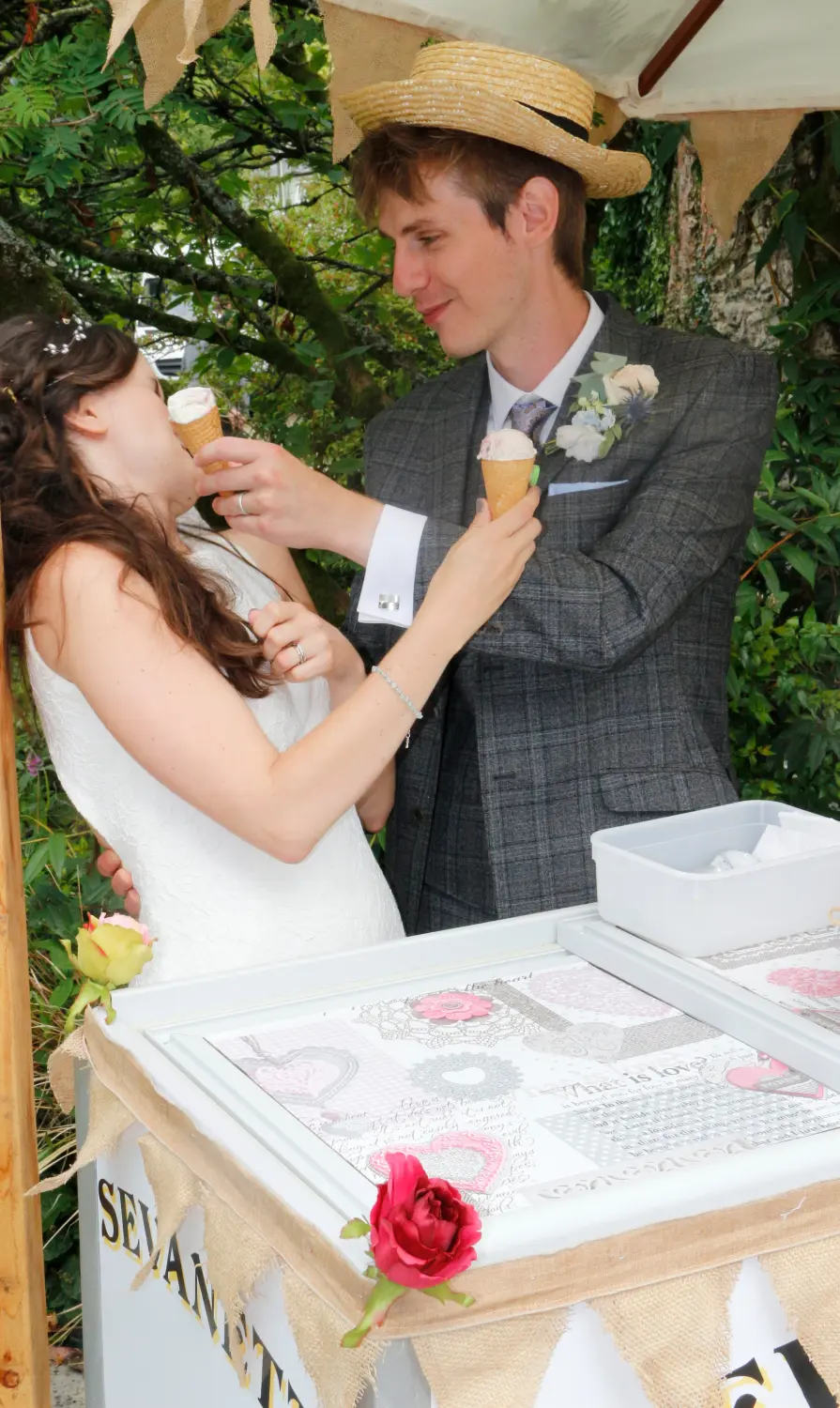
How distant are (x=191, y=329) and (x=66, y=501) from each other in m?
3.23

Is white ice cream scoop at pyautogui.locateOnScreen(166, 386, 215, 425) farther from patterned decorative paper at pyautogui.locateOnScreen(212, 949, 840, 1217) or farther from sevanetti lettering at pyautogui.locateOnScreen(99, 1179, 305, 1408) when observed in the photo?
sevanetti lettering at pyautogui.locateOnScreen(99, 1179, 305, 1408)

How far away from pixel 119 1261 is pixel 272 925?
61 centimetres

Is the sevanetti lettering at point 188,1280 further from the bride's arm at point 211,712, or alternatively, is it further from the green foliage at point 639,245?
the green foliage at point 639,245

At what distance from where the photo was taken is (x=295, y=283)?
199 inches

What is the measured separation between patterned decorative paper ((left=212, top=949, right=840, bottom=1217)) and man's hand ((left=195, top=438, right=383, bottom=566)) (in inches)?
30.9

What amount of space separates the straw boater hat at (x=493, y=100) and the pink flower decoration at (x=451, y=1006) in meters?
1.58

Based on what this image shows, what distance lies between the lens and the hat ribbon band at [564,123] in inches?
102

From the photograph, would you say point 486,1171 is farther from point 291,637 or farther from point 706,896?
point 291,637

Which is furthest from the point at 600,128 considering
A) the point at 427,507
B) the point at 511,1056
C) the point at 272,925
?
the point at 511,1056

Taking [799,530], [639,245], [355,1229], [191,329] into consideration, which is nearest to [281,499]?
[355,1229]

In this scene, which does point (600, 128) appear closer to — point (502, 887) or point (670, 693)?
point (670, 693)

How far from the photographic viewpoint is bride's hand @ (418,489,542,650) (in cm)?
202

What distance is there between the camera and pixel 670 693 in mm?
2520

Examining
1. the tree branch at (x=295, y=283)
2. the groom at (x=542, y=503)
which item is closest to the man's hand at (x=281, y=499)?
the groom at (x=542, y=503)
